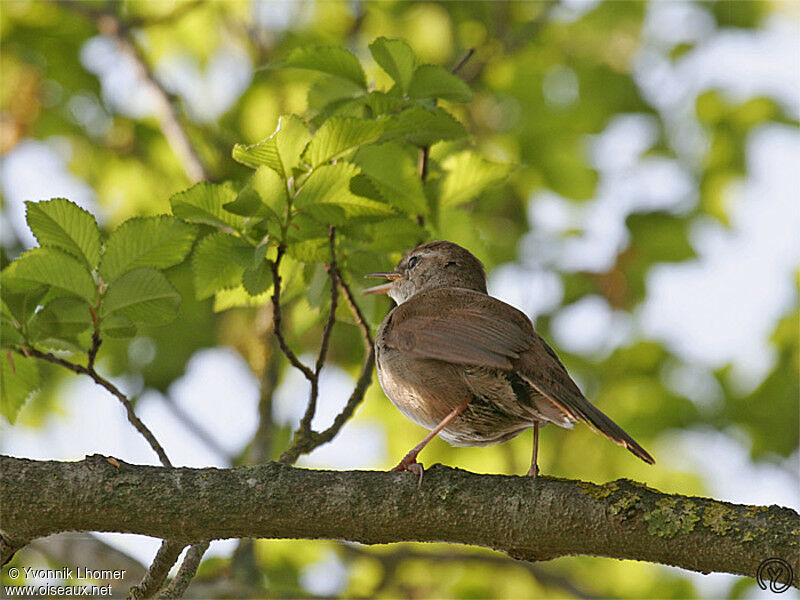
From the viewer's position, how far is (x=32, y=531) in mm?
3059

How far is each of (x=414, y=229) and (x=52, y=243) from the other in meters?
1.46

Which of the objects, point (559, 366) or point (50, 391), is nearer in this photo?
point (559, 366)

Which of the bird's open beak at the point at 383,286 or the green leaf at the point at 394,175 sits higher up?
the green leaf at the point at 394,175

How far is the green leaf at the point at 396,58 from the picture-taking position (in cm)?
364

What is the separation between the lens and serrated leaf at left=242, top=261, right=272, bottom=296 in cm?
352

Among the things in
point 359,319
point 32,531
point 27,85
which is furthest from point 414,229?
point 27,85

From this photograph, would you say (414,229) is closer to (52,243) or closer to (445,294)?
(445,294)

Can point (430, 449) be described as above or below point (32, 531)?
below

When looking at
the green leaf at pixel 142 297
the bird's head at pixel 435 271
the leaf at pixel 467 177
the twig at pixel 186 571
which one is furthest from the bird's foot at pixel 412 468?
the bird's head at pixel 435 271

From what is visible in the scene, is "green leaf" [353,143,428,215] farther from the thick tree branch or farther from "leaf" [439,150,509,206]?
the thick tree branch

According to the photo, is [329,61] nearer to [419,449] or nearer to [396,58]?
[396,58]

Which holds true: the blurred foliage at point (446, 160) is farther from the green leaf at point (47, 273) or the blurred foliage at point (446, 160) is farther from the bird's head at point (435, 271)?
the green leaf at point (47, 273)

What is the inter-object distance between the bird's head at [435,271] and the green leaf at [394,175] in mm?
1051

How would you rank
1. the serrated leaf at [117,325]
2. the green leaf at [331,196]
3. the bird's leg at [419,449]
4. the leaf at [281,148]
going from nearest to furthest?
1. the bird's leg at [419,449]
2. the leaf at [281,148]
3. the green leaf at [331,196]
4. the serrated leaf at [117,325]
